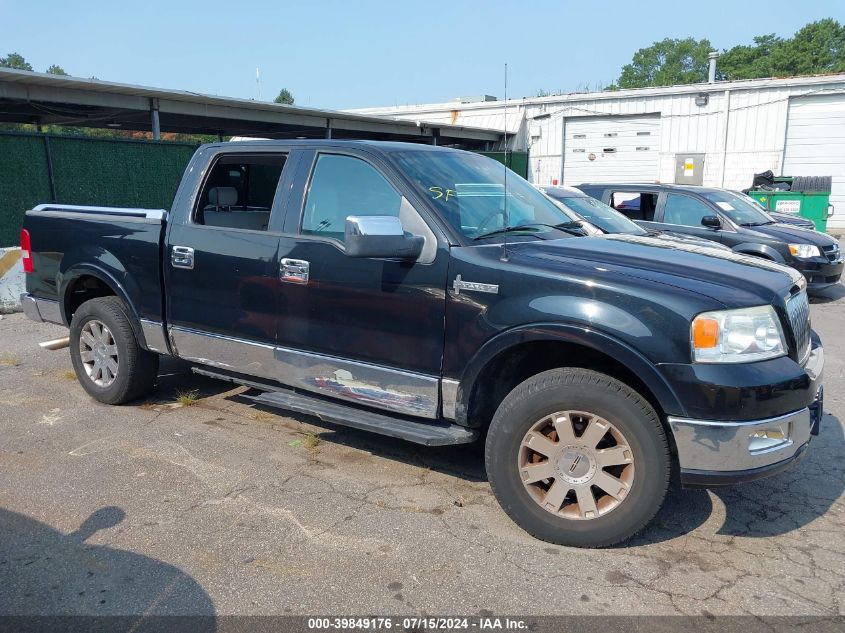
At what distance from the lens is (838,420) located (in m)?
5.14

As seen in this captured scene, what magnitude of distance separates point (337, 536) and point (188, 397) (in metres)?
2.54

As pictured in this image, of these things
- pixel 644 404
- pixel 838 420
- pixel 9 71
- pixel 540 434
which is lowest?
pixel 838 420

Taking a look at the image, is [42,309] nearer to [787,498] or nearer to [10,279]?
[10,279]

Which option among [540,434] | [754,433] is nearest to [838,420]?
[754,433]

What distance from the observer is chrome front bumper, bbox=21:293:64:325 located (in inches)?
224

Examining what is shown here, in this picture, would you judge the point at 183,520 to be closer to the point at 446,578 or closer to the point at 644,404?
the point at 446,578

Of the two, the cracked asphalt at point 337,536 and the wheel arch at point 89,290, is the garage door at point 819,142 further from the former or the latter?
the wheel arch at point 89,290

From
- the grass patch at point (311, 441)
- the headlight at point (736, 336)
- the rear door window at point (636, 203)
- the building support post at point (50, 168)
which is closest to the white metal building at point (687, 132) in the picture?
the rear door window at point (636, 203)

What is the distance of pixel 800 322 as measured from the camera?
3521 mm

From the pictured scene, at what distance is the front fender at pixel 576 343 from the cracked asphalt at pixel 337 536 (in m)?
0.74

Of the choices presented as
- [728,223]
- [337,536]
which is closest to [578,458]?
[337,536]

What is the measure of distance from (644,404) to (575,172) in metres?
25.4

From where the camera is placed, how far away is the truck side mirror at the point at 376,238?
11.7 feet

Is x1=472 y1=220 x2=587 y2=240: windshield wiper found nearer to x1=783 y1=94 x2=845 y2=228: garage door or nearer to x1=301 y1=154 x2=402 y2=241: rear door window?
x1=301 y1=154 x2=402 y2=241: rear door window
